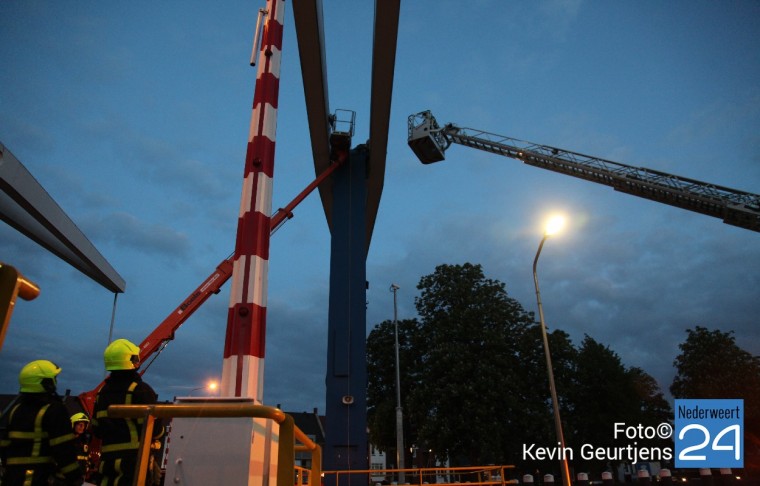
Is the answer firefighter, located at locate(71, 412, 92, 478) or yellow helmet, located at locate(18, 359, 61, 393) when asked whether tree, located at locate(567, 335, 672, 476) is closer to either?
firefighter, located at locate(71, 412, 92, 478)

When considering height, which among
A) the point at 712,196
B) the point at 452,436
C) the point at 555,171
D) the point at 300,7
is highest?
the point at 555,171

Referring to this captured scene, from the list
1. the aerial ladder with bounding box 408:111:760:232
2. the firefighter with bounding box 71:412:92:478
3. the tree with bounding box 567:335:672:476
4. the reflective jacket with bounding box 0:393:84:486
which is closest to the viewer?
the reflective jacket with bounding box 0:393:84:486

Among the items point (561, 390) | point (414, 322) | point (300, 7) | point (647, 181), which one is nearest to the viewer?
point (300, 7)

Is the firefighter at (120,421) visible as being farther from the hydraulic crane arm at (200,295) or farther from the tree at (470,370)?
the tree at (470,370)

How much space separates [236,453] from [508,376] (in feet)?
74.6

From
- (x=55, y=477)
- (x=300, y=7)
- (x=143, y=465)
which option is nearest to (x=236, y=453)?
(x=143, y=465)

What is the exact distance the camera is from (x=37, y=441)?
10.3 ft

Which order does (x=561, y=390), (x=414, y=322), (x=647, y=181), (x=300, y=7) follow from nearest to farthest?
(x=300, y=7), (x=647, y=181), (x=561, y=390), (x=414, y=322)

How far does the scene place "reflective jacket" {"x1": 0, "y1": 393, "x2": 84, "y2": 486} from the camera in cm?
309

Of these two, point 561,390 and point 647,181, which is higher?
point 647,181

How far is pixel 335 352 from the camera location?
36.4ft

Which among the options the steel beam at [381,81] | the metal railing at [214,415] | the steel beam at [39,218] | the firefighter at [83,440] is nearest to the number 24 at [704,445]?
the steel beam at [381,81]

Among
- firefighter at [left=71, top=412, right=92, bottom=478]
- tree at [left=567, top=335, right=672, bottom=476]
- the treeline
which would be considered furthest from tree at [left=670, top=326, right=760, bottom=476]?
firefighter at [left=71, top=412, right=92, bottom=478]

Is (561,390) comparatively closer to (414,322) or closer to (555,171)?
(414,322)
